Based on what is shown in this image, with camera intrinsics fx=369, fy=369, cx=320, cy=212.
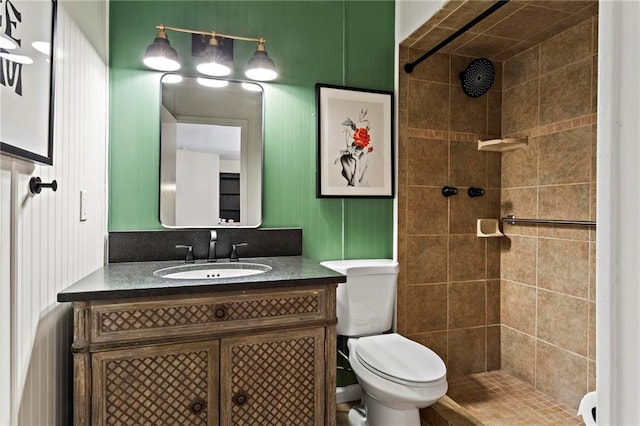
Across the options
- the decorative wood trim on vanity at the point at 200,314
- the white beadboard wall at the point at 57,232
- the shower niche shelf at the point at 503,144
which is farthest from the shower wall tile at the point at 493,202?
the white beadboard wall at the point at 57,232

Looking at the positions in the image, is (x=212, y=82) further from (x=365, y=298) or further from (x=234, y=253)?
(x=365, y=298)

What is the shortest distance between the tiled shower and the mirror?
0.92m

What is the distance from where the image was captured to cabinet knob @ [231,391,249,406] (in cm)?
144

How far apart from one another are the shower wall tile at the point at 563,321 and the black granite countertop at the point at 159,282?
1435 millimetres

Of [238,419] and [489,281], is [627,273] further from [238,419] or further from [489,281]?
[489,281]

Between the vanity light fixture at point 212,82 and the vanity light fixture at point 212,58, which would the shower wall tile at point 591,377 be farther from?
the vanity light fixture at point 212,82

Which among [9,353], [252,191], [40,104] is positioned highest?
[40,104]

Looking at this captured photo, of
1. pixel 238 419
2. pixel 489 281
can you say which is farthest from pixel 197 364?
pixel 489 281

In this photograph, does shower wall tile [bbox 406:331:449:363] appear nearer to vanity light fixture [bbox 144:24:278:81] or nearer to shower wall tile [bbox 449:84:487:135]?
shower wall tile [bbox 449:84:487:135]

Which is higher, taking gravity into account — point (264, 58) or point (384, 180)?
point (264, 58)

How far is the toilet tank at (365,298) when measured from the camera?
1981 millimetres

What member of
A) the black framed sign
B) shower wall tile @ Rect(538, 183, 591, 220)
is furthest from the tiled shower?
the black framed sign

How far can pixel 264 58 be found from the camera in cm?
195

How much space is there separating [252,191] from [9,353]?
49.5 inches
